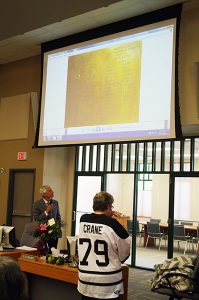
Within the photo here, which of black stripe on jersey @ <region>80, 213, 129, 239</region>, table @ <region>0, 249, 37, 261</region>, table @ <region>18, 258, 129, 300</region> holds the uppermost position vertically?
black stripe on jersey @ <region>80, 213, 129, 239</region>

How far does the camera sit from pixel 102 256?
2752 millimetres

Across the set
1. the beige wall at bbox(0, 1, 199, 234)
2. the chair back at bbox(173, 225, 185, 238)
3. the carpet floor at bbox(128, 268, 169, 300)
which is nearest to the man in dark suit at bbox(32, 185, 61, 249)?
the carpet floor at bbox(128, 268, 169, 300)

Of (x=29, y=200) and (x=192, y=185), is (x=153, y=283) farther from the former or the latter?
(x=192, y=185)

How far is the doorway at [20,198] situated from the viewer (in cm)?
766

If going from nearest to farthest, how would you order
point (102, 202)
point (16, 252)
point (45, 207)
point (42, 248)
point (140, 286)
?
point (102, 202) → point (16, 252) → point (42, 248) → point (45, 207) → point (140, 286)

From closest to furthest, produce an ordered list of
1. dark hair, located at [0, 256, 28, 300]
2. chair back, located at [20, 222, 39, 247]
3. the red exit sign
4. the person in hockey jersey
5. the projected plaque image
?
1. dark hair, located at [0, 256, 28, 300]
2. the person in hockey jersey
3. chair back, located at [20, 222, 39, 247]
4. the projected plaque image
5. the red exit sign

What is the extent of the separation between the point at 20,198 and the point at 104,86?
336 cm

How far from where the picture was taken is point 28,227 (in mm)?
4328

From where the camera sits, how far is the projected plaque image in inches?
210

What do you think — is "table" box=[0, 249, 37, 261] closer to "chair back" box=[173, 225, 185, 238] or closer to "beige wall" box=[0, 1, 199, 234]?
"beige wall" box=[0, 1, 199, 234]

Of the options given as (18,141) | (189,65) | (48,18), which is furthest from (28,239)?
(18,141)

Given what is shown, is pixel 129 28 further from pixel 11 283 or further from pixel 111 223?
pixel 11 283

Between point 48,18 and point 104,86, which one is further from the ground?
point 104,86

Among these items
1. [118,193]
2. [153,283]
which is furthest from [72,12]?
[118,193]
